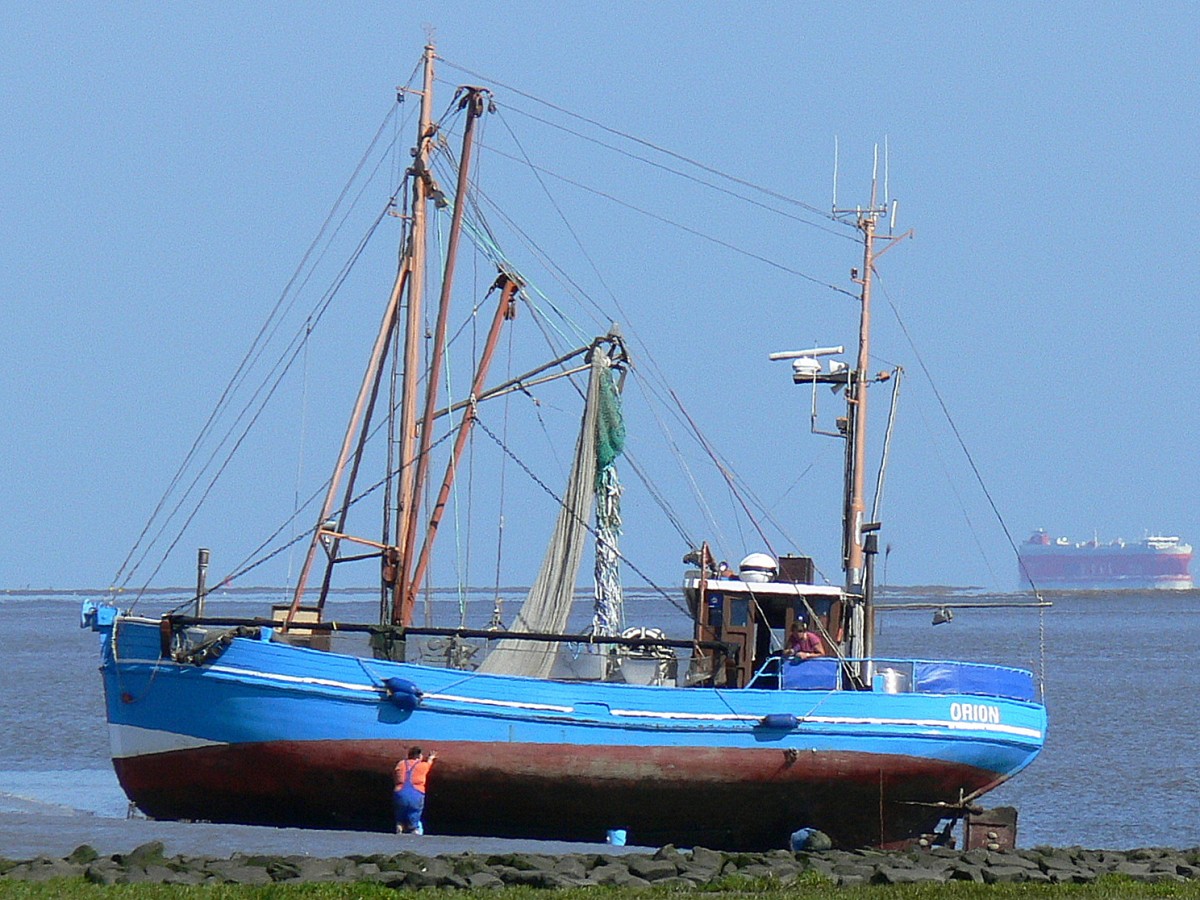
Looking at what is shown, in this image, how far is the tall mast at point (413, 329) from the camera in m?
25.1

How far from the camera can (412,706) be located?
2222 centimetres

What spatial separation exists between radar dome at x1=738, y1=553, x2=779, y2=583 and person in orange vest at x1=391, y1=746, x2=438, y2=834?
555cm

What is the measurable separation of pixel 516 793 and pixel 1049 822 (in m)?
10.2

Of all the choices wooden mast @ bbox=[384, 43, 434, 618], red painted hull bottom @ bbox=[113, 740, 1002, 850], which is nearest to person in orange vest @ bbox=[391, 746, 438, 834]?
red painted hull bottom @ bbox=[113, 740, 1002, 850]

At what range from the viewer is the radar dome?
81.2 ft

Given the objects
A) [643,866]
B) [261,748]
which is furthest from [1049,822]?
[643,866]

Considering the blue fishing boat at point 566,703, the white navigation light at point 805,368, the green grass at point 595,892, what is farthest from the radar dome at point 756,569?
the green grass at point 595,892

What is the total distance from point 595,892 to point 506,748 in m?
8.19

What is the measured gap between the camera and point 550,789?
22.8 m

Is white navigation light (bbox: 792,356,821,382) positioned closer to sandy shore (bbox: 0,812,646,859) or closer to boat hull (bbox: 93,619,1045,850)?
boat hull (bbox: 93,619,1045,850)

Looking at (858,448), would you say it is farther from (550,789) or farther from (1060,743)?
(1060,743)

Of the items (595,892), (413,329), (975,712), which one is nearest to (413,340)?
(413,329)

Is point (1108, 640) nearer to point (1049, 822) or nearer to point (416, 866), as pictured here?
point (1049, 822)

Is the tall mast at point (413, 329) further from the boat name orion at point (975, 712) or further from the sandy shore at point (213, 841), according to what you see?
the boat name orion at point (975, 712)
